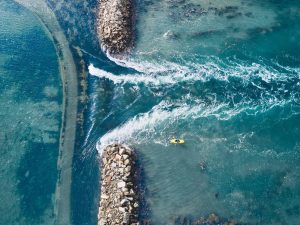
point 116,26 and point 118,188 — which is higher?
point 116,26

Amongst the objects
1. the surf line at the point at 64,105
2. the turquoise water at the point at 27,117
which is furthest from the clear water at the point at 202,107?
the turquoise water at the point at 27,117

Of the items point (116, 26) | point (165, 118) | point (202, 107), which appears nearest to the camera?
point (165, 118)

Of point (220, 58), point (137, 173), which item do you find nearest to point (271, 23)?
point (220, 58)

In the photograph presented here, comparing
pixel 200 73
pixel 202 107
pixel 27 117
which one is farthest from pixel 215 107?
pixel 27 117

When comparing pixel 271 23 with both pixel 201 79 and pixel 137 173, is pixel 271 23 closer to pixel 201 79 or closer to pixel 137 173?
pixel 201 79

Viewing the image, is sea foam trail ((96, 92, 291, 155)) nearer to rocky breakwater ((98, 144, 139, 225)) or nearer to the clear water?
the clear water

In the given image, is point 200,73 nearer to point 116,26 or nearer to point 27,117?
point 116,26

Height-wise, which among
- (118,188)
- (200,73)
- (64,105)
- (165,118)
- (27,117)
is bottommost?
(118,188)
